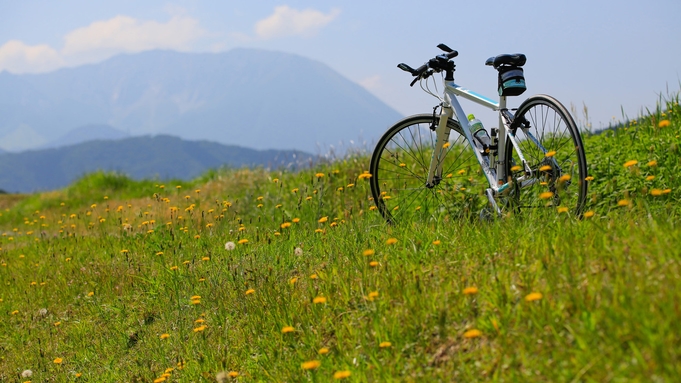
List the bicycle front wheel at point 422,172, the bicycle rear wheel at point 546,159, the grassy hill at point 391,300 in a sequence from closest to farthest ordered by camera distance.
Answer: the grassy hill at point 391,300 < the bicycle rear wheel at point 546,159 < the bicycle front wheel at point 422,172

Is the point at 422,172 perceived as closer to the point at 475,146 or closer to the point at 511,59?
the point at 475,146

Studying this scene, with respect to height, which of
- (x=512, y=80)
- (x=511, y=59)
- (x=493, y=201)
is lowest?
(x=493, y=201)

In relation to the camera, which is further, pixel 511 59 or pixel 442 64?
pixel 442 64

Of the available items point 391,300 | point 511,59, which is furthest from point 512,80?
point 391,300

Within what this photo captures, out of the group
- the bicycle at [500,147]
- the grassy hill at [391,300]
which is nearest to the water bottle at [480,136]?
the bicycle at [500,147]

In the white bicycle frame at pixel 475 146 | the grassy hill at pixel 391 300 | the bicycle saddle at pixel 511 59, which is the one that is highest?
the bicycle saddle at pixel 511 59

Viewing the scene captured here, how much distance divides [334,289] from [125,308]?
106 inches

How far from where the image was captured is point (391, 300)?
10.9ft

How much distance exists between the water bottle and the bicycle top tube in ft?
0.66

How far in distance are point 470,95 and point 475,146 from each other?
44 cm

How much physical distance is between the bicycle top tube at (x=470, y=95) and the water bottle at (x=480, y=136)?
0.66 ft

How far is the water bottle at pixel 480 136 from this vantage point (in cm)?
507

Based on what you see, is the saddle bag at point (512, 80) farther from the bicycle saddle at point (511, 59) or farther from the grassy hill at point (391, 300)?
the grassy hill at point (391, 300)

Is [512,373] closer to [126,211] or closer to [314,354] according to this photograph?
[314,354]
